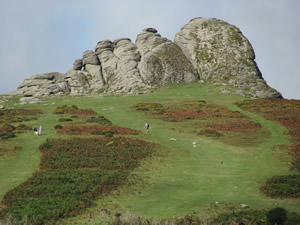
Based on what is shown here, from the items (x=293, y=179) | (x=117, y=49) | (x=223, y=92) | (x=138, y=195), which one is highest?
(x=117, y=49)

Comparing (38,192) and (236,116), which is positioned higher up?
(236,116)

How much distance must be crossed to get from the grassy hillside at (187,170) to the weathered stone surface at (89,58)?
6002cm

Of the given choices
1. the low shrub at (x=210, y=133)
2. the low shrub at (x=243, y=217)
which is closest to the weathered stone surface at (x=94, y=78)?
the low shrub at (x=210, y=133)

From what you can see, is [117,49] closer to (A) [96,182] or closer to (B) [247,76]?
(B) [247,76]

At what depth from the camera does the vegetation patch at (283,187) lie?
24422 mm

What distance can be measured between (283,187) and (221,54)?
307 feet

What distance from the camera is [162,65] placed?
112 m

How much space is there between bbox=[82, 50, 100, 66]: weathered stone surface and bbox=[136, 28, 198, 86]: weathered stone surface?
1763 centimetres

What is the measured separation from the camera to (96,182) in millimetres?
30016

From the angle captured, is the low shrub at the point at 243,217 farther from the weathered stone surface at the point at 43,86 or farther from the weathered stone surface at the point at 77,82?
the weathered stone surface at the point at 43,86

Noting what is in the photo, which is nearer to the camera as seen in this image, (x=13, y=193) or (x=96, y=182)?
(x=13, y=193)

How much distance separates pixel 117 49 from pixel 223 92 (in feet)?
166

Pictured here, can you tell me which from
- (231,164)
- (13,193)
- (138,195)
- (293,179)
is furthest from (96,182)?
(293,179)

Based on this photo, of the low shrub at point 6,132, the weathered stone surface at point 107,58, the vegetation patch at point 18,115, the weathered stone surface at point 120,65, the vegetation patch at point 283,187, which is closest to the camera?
the vegetation patch at point 283,187
